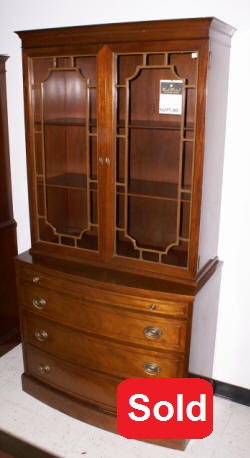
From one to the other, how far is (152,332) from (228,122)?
3.31 ft

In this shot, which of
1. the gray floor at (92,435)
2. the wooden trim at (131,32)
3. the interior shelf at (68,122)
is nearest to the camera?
the wooden trim at (131,32)

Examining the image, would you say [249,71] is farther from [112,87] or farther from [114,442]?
[114,442]

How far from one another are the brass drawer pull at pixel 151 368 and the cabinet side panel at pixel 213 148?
49 cm

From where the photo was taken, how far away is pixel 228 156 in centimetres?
195

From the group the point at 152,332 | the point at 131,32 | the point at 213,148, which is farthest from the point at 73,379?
the point at 131,32

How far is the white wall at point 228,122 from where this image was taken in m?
1.82

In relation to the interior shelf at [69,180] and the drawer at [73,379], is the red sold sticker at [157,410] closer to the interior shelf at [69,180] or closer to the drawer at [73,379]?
the drawer at [73,379]

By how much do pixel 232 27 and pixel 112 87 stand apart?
0.55 metres

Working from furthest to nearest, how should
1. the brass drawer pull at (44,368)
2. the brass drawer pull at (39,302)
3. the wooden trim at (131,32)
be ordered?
the brass drawer pull at (44,368)
the brass drawer pull at (39,302)
the wooden trim at (131,32)

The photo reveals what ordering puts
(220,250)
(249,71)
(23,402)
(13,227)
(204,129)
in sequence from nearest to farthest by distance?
(204,129) < (249,71) < (220,250) < (23,402) < (13,227)

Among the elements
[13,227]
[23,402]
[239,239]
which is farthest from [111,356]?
[13,227]

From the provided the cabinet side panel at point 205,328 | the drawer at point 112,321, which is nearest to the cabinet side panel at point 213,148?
the cabinet side panel at point 205,328

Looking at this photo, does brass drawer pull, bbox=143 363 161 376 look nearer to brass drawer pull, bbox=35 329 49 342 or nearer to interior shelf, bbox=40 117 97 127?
brass drawer pull, bbox=35 329 49 342

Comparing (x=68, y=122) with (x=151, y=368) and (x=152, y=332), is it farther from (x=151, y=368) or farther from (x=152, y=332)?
(x=151, y=368)
